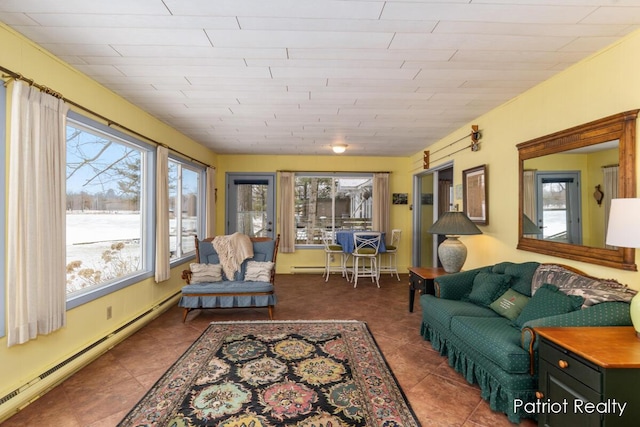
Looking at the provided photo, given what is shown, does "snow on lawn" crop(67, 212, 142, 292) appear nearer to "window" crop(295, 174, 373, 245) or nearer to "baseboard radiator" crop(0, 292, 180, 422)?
"baseboard radiator" crop(0, 292, 180, 422)

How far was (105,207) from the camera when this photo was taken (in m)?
3.16

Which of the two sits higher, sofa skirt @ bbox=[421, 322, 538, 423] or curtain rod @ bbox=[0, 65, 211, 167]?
curtain rod @ bbox=[0, 65, 211, 167]

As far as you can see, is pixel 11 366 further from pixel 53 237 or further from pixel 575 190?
pixel 575 190

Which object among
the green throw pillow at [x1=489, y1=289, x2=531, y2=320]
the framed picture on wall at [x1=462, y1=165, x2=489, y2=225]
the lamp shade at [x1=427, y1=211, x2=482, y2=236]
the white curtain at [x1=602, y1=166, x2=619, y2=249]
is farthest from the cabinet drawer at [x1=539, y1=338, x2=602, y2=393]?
the framed picture on wall at [x1=462, y1=165, x2=489, y2=225]

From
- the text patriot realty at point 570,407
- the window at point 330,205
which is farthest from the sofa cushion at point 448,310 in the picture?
the window at point 330,205

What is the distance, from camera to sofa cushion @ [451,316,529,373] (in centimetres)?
189

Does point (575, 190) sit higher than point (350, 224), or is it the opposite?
point (575, 190)

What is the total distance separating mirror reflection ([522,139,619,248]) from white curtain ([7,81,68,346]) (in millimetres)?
3994

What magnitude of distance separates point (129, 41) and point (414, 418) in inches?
124

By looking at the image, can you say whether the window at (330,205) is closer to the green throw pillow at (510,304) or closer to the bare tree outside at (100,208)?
the bare tree outside at (100,208)

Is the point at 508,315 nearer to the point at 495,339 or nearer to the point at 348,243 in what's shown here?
the point at 495,339

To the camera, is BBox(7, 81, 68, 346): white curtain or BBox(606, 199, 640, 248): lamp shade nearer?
BBox(606, 199, 640, 248): lamp shade

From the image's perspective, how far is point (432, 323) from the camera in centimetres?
295

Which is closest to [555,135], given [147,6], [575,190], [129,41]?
[575,190]
